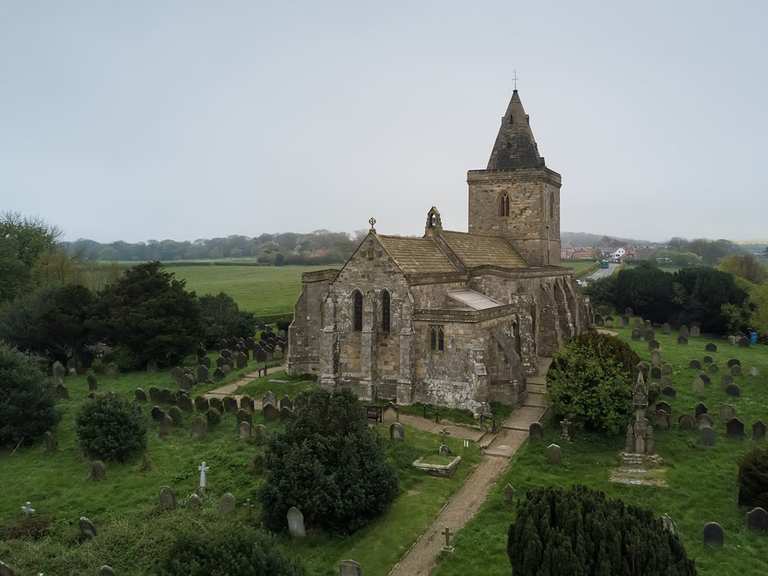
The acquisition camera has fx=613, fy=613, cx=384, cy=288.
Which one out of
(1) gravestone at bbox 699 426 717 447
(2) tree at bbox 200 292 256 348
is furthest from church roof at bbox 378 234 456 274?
(2) tree at bbox 200 292 256 348

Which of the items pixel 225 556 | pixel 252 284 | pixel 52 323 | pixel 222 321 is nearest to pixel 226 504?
pixel 225 556

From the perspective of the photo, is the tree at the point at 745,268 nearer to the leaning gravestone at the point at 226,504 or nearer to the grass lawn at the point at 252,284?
the grass lawn at the point at 252,284

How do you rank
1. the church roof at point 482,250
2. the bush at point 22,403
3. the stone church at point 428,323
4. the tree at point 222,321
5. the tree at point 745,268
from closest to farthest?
the bush at point 22,403, the stone church at point 428,323, the church roof at point 482,250, the tree at point 222,321, the tree at point 745,268

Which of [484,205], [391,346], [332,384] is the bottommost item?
[332,384]

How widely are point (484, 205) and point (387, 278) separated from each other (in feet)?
49.8

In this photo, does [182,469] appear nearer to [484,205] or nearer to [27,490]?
[27,490]

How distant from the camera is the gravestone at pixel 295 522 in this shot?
1611 centimetres

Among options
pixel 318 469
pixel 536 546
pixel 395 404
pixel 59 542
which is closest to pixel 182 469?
pixel 59 542

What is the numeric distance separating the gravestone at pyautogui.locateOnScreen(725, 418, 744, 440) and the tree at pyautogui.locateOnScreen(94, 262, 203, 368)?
96.7ft

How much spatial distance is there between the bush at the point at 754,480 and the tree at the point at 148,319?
30536 mm

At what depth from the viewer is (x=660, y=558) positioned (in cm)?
1052

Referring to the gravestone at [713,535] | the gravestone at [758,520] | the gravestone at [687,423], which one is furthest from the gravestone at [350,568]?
the gravestone at [687,423]

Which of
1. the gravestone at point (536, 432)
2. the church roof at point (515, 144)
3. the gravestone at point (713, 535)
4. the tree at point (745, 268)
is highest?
the church roof at point (515, 144)

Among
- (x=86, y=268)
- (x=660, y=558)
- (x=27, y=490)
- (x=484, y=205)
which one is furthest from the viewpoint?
(x=86, y=268)
